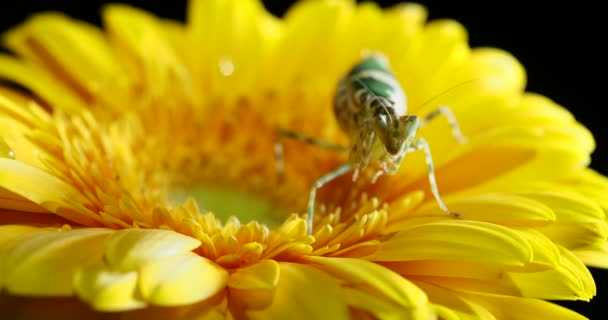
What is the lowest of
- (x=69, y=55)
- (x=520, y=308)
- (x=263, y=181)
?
(x=263, y=181)

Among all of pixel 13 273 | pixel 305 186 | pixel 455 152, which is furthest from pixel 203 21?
pixel 13 273

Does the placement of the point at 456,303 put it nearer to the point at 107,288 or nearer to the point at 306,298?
the point at 306,298

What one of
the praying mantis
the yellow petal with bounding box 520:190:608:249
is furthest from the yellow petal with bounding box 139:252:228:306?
the yellow petal with bounding box 520:190:608:249

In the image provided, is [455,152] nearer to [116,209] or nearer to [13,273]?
[116,209]

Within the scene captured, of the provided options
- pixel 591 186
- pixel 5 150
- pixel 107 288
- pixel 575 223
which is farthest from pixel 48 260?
pixel 591 186

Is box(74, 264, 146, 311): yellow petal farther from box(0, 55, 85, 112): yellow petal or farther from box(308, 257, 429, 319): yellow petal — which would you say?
box(0, 55, 85, 112): yellow petal

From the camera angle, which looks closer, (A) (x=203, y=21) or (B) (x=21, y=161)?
(B) (x=21, y=161)

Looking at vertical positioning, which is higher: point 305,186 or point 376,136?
point 376,136
